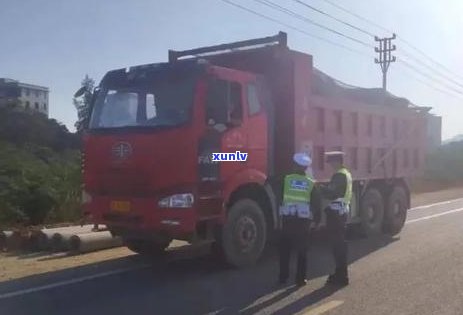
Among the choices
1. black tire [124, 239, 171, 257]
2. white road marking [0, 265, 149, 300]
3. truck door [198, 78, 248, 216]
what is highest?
truck door [198, 78, 248, 216]

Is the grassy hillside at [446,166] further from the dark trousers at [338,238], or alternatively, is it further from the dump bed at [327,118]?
the dark trousers at [338,238]

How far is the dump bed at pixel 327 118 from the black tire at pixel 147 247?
2.17 metres

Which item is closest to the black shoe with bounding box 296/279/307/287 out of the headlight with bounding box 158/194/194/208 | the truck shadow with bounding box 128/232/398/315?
the truck shadow with bounding box 128/232/398/315

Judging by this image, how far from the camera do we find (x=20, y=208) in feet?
44.3

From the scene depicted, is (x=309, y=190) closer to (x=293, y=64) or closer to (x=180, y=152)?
(x=180, y=152)

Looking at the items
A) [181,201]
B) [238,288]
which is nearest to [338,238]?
[238,288]

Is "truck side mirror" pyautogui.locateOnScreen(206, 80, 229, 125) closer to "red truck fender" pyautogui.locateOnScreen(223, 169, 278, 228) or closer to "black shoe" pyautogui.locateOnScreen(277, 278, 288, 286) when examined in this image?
"red truck fender" pyautogui.locateOnScreen(223, 169, 278, 228)

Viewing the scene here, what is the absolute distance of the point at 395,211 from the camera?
12.5 meters

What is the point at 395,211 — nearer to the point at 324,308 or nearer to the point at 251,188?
the point at 251,188

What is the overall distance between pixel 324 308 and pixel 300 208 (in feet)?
5.07

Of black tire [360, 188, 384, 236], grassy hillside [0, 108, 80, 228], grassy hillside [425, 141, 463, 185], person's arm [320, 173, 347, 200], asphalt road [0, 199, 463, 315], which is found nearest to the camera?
asphalt road [0, 199, 463, 315]

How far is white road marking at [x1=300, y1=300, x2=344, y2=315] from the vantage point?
612 cm

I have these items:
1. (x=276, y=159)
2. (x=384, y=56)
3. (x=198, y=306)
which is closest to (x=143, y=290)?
(x=198, y=306)

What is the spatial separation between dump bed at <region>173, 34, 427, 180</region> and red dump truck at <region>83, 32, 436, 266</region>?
0.07 feet
